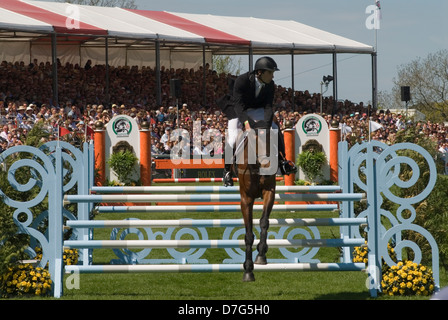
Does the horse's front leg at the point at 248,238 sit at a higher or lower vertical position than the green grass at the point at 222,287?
higher

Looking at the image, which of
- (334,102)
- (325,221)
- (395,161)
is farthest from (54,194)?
(334,102)

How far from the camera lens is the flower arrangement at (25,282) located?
24.9 ft

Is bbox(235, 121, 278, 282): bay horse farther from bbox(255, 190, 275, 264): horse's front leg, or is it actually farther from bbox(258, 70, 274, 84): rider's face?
bbox(258, 70, 274, 84): rider's face

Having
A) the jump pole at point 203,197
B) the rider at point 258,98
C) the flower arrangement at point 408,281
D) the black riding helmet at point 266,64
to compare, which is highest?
the black riding helmet at point 266,64

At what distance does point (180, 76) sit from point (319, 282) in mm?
25072

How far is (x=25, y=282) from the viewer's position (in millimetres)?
7582

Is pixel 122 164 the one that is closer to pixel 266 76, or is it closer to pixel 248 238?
pixel 266 76

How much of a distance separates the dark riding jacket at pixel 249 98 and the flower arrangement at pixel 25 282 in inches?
96.2

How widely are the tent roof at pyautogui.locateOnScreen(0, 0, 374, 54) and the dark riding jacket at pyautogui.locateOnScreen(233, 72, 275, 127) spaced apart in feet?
58.2

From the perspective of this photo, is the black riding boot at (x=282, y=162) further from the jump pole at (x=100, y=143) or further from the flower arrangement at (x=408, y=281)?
the jump pole at (x=100, y=143)

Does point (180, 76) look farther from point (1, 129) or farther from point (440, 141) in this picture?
point (1, 129)

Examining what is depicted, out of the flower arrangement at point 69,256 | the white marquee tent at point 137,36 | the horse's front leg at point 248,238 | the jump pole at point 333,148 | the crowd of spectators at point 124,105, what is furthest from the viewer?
the white marquee tent at point 137,36

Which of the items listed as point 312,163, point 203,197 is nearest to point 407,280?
point 203,197

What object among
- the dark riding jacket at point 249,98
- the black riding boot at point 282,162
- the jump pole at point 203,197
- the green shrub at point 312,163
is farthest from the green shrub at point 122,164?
the black riding boot at point 282,162
